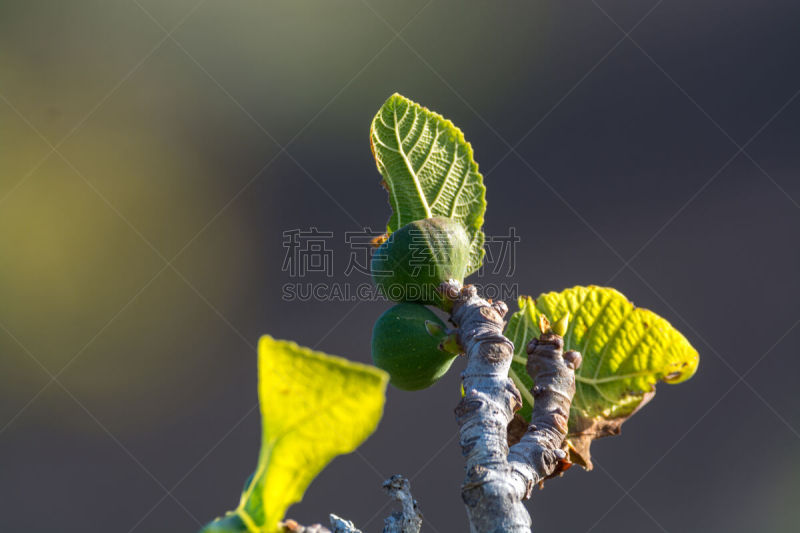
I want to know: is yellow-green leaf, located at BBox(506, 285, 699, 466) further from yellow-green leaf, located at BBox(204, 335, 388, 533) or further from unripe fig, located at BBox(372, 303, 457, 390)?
yellow-green leaf, located at BBox(204, 335, 388, 533)

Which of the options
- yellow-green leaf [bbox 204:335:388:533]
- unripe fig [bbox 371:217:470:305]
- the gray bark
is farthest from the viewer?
unripe fig [bbox 371:217:470:305]

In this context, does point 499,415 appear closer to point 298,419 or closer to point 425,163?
point 298,419

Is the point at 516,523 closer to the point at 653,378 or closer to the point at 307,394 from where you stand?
the point at 307,394

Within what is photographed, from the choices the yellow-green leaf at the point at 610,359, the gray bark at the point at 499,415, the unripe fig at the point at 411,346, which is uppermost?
the yellow-green leaf at the point at 610,359

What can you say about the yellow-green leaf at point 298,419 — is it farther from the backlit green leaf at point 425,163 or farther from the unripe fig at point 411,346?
the backlit green leaf at point 425,163

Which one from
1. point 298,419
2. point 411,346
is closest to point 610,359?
point 411,346

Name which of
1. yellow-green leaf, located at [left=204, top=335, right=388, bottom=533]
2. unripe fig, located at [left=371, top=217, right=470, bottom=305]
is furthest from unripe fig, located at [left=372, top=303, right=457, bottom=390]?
yellow-green leaf, located at [left=204, top=335, right=388, bottom=533]

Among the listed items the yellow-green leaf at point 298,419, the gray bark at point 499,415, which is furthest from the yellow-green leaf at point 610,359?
the yellow-green leaf at point 298,419
